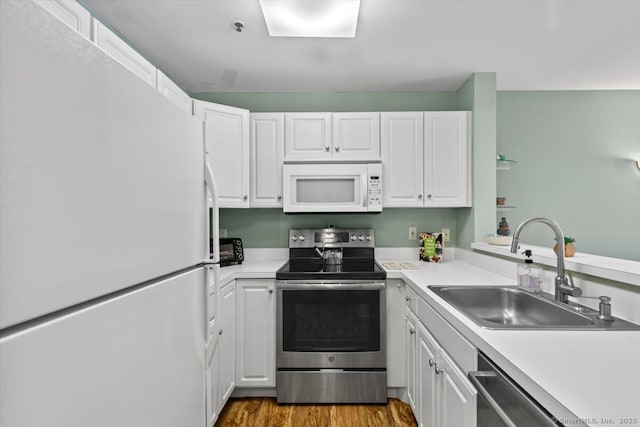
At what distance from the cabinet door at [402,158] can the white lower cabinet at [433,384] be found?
892 mm

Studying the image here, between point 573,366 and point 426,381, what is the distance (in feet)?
3.27

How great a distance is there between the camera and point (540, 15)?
5.83ft

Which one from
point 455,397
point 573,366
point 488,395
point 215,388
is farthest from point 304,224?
point 573,366

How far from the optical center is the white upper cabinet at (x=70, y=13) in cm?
100

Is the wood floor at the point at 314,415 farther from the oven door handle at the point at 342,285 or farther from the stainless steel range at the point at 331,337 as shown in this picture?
the oven door handle at the point at 342,285

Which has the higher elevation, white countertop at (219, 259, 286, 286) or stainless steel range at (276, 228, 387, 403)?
white countertop at (219, 259, 286, 286)

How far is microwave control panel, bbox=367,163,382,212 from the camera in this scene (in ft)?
8.21

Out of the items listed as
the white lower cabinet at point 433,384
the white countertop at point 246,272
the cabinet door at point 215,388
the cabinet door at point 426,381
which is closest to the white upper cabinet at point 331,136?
the white countertop at point 246,272

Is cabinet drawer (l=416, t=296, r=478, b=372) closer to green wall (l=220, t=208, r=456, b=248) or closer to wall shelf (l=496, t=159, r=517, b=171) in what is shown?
green wall (l=220, t=208, r=456, b=248)

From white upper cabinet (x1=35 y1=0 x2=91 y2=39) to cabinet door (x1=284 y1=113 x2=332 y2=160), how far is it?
5.03ft

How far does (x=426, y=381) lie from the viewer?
1.68m

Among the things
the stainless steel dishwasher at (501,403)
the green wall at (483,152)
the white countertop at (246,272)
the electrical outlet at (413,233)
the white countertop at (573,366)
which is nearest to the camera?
the white countertop at (573,366)

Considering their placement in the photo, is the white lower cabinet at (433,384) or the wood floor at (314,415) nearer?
A: the white lower cabinet at (433,384)

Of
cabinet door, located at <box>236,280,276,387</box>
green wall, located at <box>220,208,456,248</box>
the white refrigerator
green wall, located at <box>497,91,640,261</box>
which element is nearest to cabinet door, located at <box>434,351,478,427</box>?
the white refrigerator
